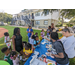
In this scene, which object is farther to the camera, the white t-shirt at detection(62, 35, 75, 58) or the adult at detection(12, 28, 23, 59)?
the adult at detection(12, 28, 23, 59)

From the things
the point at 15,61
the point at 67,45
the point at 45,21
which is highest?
the point at 45,21

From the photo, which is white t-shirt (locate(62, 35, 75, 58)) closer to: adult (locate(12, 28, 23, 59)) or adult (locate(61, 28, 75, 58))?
adult (locate(61, 28, 75, 58))

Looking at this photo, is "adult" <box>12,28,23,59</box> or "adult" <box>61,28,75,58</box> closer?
"adult" <box>61,28,75,58</box>

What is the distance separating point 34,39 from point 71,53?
158cm

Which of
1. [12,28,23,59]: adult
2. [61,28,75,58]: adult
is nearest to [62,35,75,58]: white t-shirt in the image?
[61,28,75,58]: adult

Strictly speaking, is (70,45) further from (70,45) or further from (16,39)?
(16,39)

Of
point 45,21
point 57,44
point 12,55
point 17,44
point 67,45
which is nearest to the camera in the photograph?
point 57,44

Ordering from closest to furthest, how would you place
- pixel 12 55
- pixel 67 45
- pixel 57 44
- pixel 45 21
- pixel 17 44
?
1. pixel 57 44
2. pixel 12 55
3. pixel 67 45
4. pixel 17 44
5. pixel 45 21

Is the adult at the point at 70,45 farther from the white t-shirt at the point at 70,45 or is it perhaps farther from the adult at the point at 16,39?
the adult at the point at 16,39

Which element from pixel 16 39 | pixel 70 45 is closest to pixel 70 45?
pixel 70 45

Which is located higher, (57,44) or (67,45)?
(57,44)

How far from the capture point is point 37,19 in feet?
22.2
